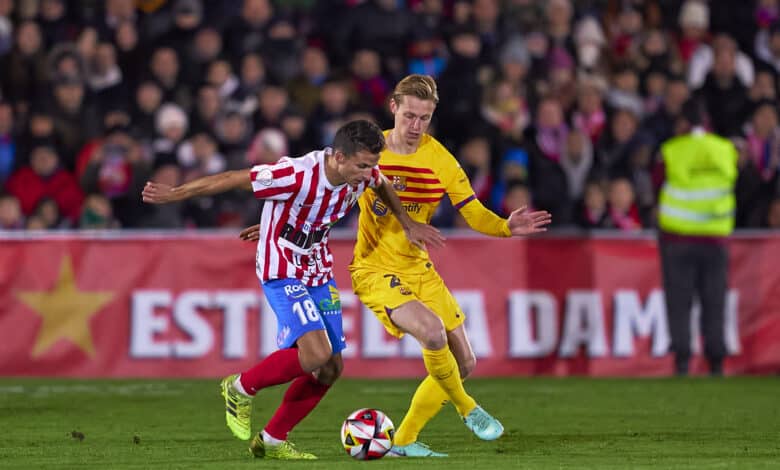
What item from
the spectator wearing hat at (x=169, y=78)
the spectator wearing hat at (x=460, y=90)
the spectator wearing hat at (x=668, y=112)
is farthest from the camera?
the spectator wearing hat at (x=668, y=112)

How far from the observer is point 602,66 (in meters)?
17.0

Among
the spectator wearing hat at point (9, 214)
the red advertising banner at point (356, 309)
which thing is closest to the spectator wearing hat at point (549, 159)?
the red advertising banner at point (356, 309)

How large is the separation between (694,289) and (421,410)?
5946mm

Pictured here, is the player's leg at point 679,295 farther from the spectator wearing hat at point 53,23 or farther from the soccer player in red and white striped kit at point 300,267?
the spectator wearing hat at point 53,23

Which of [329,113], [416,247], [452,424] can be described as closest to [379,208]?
[416,247]

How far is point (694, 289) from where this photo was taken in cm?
1366

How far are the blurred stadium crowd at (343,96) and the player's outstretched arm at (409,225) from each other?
605cm

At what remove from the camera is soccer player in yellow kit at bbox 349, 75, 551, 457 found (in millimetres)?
8336

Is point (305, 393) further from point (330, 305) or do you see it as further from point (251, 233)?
point (251, 233)

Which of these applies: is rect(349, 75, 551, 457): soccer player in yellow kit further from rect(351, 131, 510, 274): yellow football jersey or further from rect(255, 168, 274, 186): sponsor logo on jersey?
rect(255, 168, 274, 186): sponsor logo on jersey

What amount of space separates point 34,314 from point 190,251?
1.51 metres

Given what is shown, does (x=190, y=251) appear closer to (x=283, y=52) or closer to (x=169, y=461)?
(x=283, y=52)

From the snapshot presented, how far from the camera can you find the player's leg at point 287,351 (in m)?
7.75

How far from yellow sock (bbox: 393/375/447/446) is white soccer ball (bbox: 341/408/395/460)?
48 cm
